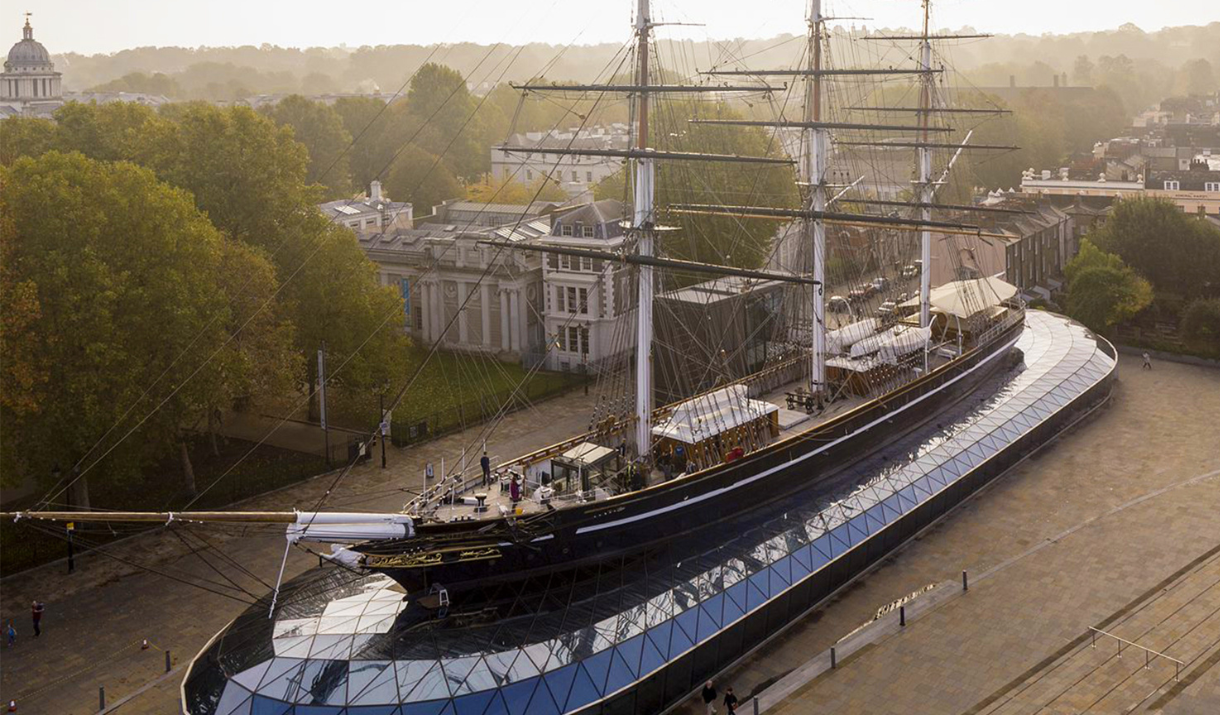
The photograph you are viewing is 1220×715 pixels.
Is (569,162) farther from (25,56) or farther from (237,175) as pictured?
(25,56)

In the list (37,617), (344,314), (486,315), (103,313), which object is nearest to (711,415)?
(103,313)

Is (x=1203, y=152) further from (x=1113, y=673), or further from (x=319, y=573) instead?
(x=319, y=573)

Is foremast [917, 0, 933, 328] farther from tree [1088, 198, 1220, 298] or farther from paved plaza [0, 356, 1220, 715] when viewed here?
tree [1088, 198, 1220, 298]

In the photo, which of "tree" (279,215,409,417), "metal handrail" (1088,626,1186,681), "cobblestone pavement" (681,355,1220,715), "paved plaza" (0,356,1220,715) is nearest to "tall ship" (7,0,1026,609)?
"paved plaza" (0,356,1220,715)

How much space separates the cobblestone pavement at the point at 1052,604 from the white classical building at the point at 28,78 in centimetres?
12549

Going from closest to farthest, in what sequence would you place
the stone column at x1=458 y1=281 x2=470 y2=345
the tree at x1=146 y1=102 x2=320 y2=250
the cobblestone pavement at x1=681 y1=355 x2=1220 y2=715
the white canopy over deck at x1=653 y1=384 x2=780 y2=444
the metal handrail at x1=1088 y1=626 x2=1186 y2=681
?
the cobblestone pavement at x1=681 y1=355 x2=1220 y2=715, the metal handrail at x1=1088 y1=626 x2=1186 y2=681, the white canopy over deck at x1=653 y1=384 x2=780 y2=444, the tree at x1=146 y1=102 x2=320 y2=250, the stone column at x1=458 y1=281 x2=470 y2=345

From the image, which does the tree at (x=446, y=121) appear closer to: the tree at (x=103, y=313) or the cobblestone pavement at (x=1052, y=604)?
the tree at (x=103, y=313)

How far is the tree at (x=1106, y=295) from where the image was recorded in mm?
61688

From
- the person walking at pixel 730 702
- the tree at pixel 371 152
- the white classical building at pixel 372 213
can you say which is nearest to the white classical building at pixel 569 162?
the tree at pixel 371 152

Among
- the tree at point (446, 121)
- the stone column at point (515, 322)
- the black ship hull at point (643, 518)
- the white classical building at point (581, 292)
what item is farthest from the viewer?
the tree at point (446, 121)

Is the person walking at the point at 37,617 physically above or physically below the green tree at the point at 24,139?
below

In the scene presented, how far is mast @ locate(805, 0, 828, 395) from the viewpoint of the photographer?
3959 cm

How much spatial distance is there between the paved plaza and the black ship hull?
350 centimetres

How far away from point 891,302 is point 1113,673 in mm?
27183
